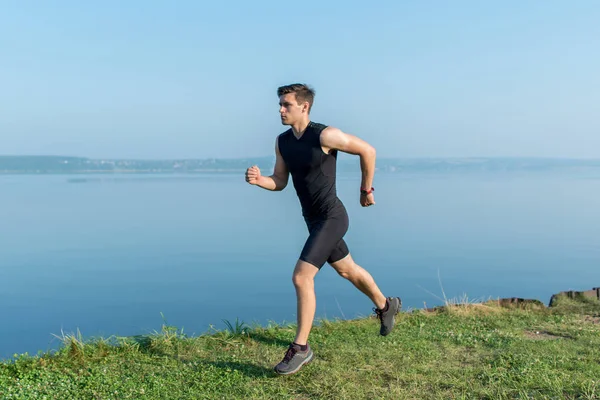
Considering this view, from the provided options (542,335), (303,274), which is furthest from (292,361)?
(542,335)

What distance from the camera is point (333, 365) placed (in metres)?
5.27

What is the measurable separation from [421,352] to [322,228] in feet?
5.34

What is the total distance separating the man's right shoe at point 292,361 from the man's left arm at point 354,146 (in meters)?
1.54

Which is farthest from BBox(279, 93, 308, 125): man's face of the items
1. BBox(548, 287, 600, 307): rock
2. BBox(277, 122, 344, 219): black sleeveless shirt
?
BBox(548, 287, 600, 307): rock

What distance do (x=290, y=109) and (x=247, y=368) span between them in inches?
89.2

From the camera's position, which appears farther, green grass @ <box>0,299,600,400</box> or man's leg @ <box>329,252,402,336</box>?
man's leg @ <box>329,252,402,336</box>

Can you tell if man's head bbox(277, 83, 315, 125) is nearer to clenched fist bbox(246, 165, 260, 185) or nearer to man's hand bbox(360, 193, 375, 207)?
clenched fist bbox(246, 165, 260, 185)

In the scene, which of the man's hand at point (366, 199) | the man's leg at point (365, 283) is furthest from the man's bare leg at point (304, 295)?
the man's hand at point (366, 199)

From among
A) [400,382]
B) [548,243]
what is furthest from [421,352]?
[548,243]

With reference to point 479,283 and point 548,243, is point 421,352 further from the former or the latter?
point 548,243

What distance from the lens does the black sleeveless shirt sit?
5.11 metres

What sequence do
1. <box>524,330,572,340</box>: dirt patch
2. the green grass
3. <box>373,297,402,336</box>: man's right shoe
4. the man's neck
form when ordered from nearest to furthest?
1. the green grass
2. the man's neck
3. <box>373,297,402,336</box>: man's right shoe
4. <box>524,330,572,340</box>: dirt patch

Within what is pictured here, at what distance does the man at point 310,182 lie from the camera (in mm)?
5023

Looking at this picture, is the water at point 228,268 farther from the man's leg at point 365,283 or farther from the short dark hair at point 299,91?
the short dark hair at point 299,91
